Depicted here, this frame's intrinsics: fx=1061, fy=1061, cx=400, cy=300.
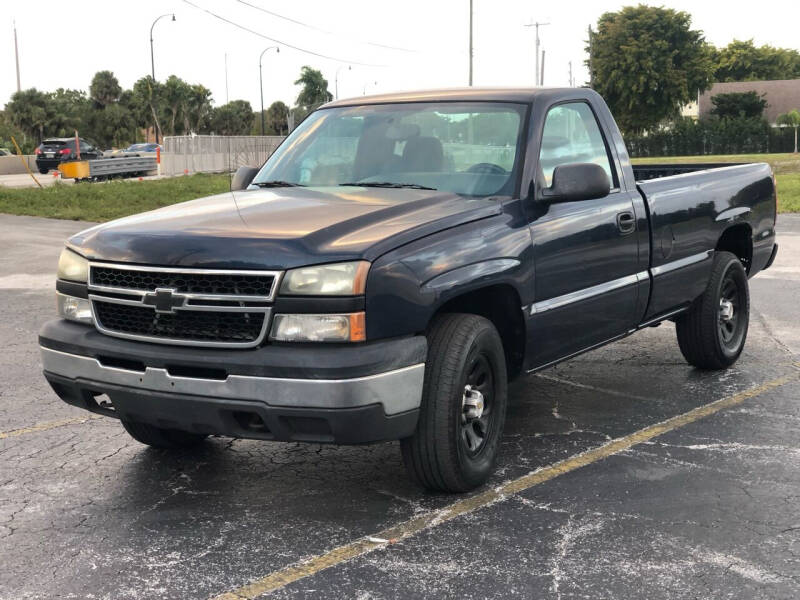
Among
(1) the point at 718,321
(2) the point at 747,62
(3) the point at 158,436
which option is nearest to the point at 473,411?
(3) the point at 158,436

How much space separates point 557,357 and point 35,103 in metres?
70.3

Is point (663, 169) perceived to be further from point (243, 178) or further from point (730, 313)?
point (243, 178)

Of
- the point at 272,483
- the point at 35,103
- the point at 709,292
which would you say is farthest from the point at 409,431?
the point at 35,103

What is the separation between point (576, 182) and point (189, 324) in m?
1.99

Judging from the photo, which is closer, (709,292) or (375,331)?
(375,331)

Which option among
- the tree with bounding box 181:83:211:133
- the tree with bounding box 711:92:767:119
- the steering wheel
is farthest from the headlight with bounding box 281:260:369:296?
the tree with bounding box 181:83:211:133

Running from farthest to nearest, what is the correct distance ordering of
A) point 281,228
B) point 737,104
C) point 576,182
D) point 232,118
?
point 232,118
point 737,104
point 576,182
point 281,228

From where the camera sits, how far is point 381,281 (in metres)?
A: 4.15

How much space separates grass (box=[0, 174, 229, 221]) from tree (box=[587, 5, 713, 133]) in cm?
5502

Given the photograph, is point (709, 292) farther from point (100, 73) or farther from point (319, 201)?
point (100, 73)

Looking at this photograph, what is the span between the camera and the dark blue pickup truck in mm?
4117

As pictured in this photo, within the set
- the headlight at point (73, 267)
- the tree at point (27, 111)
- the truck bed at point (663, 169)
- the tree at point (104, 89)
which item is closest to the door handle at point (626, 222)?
the truck bed at point (663, 169)

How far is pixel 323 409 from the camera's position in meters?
4.06

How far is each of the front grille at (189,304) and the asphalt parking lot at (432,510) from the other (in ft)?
2.66
